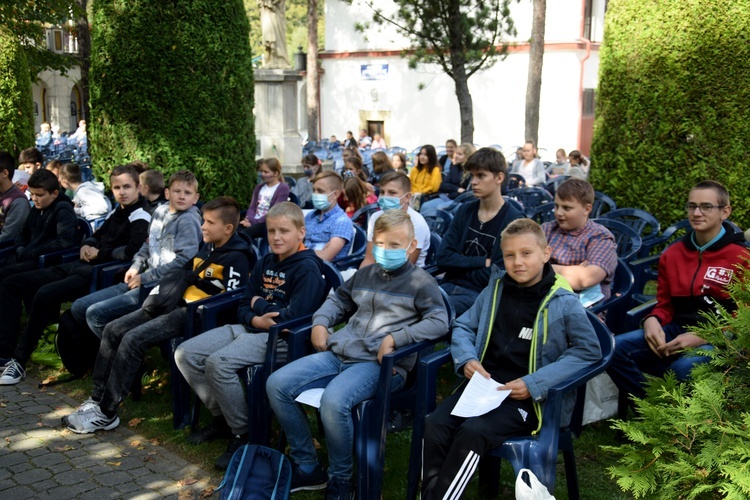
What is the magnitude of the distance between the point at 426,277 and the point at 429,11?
12564 mm

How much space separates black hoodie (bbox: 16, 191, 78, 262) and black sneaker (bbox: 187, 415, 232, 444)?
2861 mm

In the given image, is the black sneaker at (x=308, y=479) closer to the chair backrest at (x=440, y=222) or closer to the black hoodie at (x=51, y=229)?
the chair backrest at (x=440, y=222)

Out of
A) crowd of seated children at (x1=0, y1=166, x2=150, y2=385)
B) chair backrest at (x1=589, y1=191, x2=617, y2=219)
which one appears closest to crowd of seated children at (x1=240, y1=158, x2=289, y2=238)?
crowd of seated children at (x1=0, y1=166, x2=150, y2=385)

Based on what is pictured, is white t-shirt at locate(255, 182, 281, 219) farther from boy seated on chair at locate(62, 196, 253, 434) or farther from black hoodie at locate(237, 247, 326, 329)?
black hoodie at locate(237, 247, 326, 329)

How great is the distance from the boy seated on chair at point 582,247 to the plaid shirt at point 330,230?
182cm

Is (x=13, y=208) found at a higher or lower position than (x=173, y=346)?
higher

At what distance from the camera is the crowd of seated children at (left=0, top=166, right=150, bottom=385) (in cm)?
643

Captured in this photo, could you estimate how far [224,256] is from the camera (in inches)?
215

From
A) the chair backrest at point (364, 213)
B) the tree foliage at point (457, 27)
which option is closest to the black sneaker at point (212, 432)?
the chair backrest at point (364, 213)

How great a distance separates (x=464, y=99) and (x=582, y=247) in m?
12.4

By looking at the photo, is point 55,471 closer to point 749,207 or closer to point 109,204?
point 109,204

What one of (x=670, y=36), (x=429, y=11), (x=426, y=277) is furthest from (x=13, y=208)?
(x=429, y=11)

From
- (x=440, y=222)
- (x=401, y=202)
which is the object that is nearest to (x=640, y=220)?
(x=440, y=222)

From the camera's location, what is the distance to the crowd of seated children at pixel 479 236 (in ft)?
17.0
